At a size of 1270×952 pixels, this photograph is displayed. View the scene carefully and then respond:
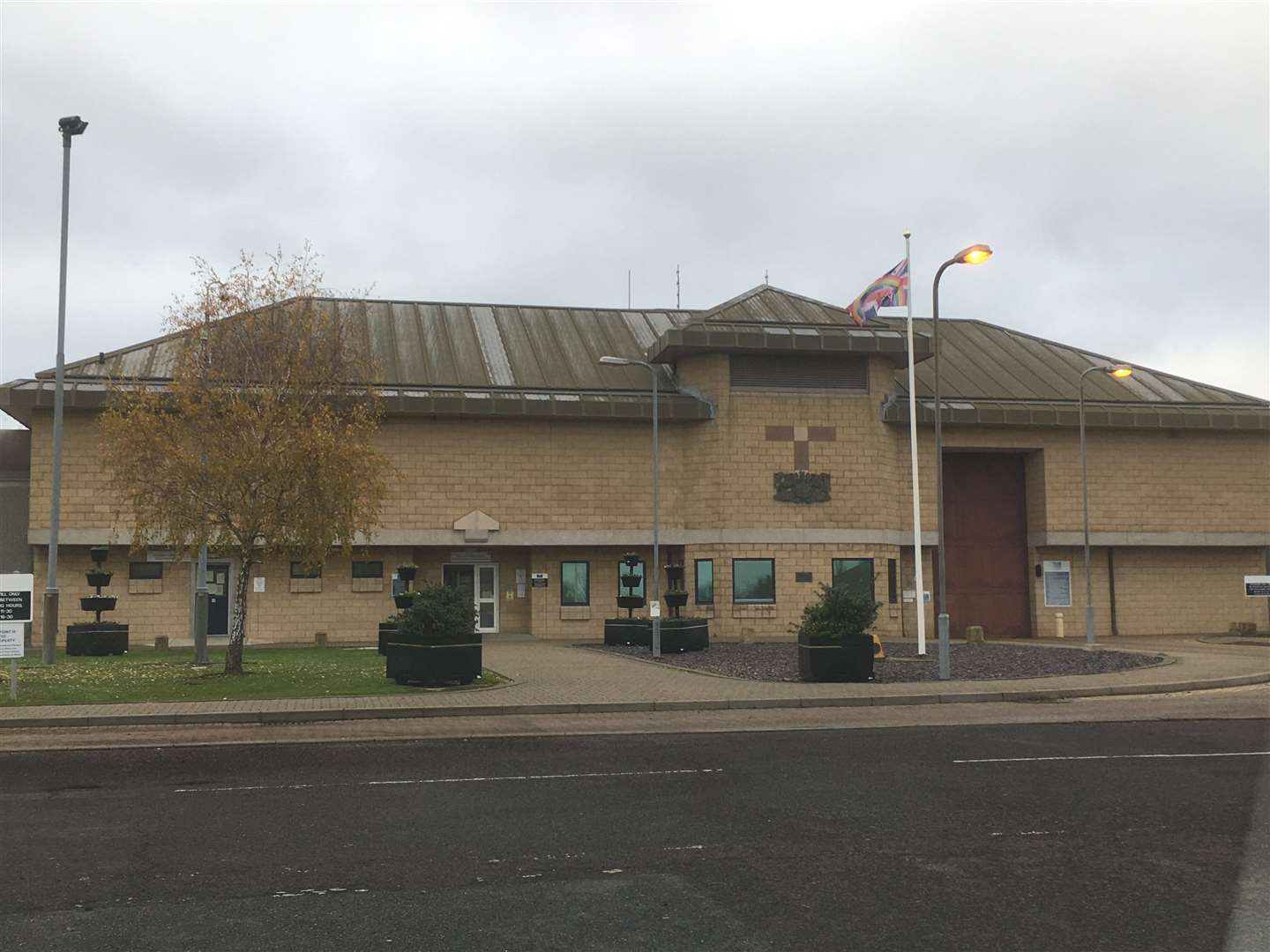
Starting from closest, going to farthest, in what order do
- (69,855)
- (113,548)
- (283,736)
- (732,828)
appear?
(69,855) → (732,828) → (283,736) → (113,548)

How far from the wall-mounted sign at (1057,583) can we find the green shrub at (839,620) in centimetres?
1900

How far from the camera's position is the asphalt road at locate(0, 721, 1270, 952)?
589cm

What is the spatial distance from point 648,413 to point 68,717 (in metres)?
21.7

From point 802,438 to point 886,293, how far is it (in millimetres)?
9804

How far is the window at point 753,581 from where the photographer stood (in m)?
34.3

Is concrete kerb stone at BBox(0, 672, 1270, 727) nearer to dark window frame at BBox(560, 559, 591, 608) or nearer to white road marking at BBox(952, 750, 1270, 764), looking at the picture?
white road marking at BBox(952, 750, 1270, 764)

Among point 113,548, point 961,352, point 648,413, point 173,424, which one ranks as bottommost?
point 113,548

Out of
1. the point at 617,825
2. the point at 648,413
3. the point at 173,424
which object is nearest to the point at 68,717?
the point at 173,424

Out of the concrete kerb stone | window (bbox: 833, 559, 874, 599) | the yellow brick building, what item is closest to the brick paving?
the concrete kerb stone

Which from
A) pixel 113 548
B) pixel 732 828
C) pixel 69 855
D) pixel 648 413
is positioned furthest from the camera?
pixel 648 413

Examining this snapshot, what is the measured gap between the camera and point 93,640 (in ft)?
86.7

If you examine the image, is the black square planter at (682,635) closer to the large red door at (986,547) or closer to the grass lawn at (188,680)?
the grass lawn at (188,680)

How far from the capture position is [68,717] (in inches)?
591

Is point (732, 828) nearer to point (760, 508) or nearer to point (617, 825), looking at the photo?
point (617, 825)
